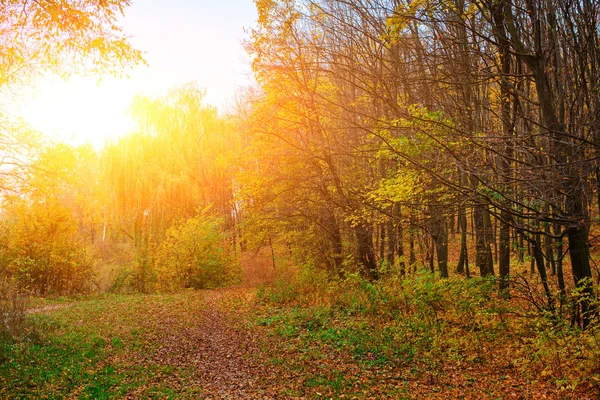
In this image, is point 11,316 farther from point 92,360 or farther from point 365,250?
point 365,250

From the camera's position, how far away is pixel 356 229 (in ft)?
38.2

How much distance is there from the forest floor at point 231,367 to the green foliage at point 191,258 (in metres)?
7.35

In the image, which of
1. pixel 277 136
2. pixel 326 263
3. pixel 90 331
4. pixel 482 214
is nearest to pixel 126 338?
pixel 90 331

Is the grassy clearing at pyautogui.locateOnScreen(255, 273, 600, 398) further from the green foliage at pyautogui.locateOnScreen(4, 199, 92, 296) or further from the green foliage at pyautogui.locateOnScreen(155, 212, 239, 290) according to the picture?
the green foliage at pyautogui.locateOnScreen(4, 199, 92, 296)

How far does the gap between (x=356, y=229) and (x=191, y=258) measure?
8.30 metres

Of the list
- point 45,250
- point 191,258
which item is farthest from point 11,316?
point 191,258

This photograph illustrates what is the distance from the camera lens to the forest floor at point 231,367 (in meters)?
4.98

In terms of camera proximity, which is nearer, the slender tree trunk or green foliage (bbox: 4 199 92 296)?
the slender tree trunk

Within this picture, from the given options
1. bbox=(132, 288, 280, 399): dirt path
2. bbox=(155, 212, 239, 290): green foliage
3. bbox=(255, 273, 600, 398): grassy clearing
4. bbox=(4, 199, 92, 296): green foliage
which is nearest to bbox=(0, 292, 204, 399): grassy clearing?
bbox=(132, 288, 280, 399): dirt path

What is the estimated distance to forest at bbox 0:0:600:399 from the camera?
5039 mm

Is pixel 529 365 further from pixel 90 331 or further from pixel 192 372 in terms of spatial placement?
pixel 90 331

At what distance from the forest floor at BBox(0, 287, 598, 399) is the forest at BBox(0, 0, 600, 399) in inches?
1.7

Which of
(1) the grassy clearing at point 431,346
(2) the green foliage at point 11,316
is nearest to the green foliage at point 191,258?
(1) the grassy clearing at point 431,346

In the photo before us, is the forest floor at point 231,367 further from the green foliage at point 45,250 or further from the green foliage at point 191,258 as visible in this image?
the green foliage at point 191,258
